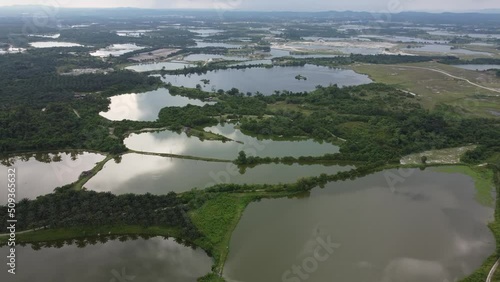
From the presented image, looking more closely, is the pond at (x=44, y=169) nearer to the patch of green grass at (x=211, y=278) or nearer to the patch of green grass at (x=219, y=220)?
the patch of green grass at (x=219, y=220)

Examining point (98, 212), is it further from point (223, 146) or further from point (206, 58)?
point (206, 58)

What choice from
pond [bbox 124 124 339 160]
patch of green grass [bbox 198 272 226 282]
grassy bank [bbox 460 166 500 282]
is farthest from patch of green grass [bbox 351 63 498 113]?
patch of green grass [bbox 198 272 226 282]

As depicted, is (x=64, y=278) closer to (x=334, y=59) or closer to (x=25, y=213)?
(x=25, y=213)

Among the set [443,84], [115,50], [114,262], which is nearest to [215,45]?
[115,50]

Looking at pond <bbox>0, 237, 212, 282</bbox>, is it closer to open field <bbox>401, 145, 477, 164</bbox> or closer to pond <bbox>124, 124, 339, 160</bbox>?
pond <bbox>124, 124, 339, 160</bbox>

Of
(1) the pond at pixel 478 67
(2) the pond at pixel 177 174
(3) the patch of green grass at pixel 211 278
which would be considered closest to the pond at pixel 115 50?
(2) the pond at pixel 177 174

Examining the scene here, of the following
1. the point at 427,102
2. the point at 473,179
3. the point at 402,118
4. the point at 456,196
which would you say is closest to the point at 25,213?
the point at 456,196
